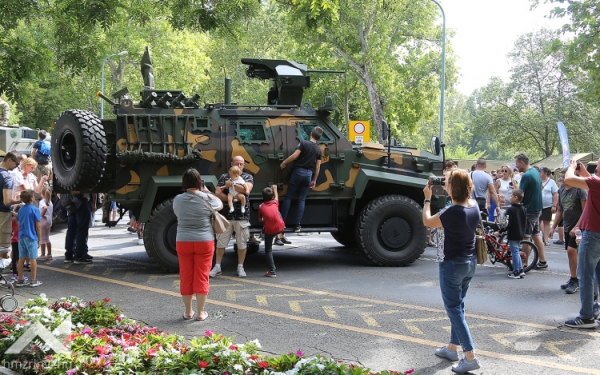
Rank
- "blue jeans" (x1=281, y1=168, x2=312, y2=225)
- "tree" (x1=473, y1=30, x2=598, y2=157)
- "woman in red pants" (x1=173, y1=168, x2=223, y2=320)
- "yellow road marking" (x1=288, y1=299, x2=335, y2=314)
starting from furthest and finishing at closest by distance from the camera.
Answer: "tree" (x1=473, y1=30, x2=598, y2=157) → "blue jeans" (x1=281, y1=168, x2=312, y2=225) → "yellow road marking" (x1=288, y1=299, x2=335, y2=314) → "woman in red pants" (x1=173, y1=168, x2=223, y2=320)

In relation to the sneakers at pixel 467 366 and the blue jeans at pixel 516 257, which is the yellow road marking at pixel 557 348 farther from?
the blue jeans at pixel 516 257

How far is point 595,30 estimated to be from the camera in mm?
16297

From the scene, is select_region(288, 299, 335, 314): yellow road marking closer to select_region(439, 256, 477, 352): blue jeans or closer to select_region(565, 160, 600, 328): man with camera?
select_region(439, 256, 477, 352): blue jeans

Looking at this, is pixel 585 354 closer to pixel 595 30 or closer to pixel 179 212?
pixel 179 212

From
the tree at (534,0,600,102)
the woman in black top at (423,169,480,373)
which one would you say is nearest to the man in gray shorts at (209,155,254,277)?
the woman in black top at (423,169,480,373)

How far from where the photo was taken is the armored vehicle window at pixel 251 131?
1033 centimetres

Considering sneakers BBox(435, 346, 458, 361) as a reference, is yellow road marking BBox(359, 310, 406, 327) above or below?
above

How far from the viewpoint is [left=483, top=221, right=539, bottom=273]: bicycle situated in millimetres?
10438

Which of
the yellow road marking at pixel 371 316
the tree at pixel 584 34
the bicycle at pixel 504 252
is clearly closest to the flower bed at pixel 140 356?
the yellow road marking at pixel 371 316

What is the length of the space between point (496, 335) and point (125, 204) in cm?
579

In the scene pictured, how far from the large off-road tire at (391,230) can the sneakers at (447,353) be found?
15.6ft

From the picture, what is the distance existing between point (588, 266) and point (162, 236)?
5.83 m

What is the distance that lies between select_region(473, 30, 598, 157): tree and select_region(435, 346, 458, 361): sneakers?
3747 centimetres

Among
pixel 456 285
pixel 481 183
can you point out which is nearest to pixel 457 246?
pixel 456 285
